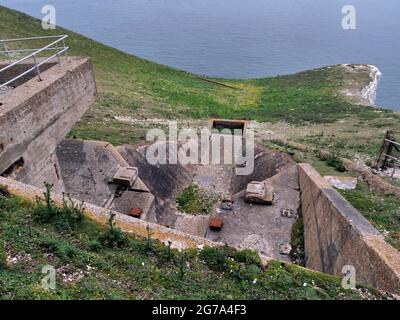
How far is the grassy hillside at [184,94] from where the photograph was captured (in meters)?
25.5

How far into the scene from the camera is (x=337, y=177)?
14.0 metres

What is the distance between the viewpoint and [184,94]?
3572 cm

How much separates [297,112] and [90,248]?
92.2 ft

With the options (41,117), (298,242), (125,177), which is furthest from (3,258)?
(298,242)

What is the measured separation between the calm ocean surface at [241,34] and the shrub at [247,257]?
52979 mm

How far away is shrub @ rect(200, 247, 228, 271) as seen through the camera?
713 centimetres

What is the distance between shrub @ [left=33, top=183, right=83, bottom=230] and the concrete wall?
5736 mm

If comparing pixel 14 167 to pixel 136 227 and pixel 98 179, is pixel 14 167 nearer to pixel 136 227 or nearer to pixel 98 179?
pixel 98 179

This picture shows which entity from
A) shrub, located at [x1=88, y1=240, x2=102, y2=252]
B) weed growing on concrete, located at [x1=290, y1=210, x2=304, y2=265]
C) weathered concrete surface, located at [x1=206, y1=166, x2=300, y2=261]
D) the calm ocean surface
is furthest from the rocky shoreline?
shrub, located at [x1=88, y1=240, x2=102, y2=252]

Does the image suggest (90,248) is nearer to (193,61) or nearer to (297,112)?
(297,112)

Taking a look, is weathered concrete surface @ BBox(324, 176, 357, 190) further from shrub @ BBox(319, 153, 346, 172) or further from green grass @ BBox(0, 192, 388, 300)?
green grass @ BBox(0, 192, 388, 300)

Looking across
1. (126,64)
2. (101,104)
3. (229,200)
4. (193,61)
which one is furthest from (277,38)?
(229,200)

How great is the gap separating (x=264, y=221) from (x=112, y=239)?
24.9 ft

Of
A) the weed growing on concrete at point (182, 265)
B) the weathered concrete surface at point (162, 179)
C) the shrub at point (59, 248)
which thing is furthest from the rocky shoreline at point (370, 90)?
the shrub at point (59, 248)
